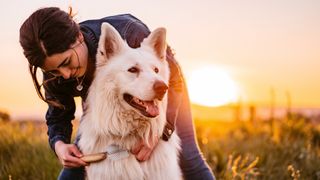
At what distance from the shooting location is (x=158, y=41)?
12.6 ft

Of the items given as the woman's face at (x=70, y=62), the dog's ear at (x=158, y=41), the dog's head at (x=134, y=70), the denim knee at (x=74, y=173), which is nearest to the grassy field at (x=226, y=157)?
the denim knee at (x=74, y=173)

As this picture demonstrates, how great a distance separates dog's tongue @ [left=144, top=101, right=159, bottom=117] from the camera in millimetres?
3658

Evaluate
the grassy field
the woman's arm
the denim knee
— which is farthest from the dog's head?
the grassy field

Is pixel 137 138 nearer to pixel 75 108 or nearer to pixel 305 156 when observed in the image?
pixel 75 108

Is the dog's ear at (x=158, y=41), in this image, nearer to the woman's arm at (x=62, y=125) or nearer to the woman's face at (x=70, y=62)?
the woman's face at (x=70, y=62)

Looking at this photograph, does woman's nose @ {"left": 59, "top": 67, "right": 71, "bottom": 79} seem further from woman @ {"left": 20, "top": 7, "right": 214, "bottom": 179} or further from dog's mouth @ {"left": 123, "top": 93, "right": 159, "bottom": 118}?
dog's mouth @ {"left": 123, "top": 93, "right": 159, "bottom": 118}

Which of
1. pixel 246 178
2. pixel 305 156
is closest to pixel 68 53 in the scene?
pixel 246 178

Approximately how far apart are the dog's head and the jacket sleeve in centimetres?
53

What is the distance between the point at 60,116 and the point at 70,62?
0.70m

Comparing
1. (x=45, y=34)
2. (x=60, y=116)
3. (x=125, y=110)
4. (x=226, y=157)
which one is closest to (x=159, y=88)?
(x=125, y=110)

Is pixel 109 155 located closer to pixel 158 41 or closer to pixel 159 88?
pixel 159 88

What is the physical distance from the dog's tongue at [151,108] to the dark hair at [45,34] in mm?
658

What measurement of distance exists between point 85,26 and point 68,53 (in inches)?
18.2

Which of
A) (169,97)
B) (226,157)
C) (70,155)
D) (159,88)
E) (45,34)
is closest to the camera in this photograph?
(159,88)
